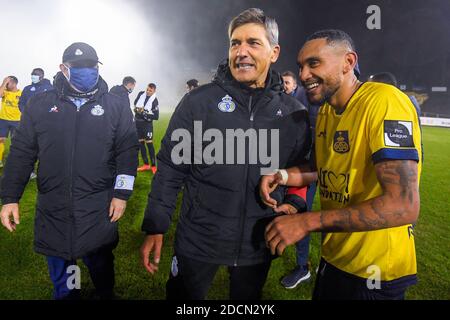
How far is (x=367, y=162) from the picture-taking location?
5.20 feet

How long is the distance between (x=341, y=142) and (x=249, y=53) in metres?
0.77

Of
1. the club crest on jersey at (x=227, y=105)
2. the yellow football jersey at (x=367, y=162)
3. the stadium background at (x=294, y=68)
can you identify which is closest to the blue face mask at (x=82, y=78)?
the club crest on jersey at (x=227, y=105)

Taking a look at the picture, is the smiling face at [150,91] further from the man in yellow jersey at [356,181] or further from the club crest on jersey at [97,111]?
the man in yellow jersey at [356,181]

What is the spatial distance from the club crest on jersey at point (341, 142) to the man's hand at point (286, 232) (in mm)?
498

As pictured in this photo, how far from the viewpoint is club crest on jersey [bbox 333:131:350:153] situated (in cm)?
167

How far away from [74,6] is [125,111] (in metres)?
Result: 39.4

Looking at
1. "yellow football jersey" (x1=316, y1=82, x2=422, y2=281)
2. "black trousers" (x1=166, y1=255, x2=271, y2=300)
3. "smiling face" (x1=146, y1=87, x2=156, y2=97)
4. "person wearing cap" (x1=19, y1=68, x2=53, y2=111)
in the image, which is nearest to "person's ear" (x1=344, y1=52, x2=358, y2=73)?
"yellow football jersey" (x1=316, y1=82, x2=422, y2=281)

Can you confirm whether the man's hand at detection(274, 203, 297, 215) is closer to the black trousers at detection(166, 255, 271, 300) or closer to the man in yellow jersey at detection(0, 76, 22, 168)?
the black trousers at detection(166, 255, 271, 300)

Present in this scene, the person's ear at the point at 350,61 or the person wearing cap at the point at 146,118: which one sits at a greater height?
the person wearing cap at the point at 146,118

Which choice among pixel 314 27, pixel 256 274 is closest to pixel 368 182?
pixel 256 274

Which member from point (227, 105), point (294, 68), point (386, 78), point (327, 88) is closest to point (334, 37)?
point (327, 88)

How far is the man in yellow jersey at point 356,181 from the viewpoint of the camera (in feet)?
4.34
